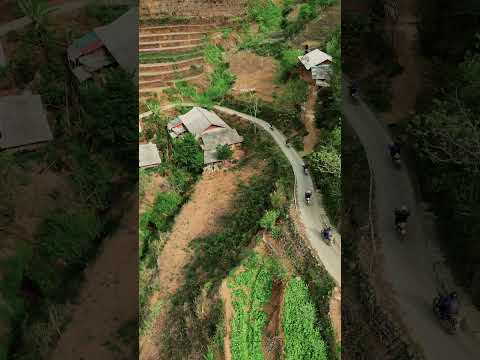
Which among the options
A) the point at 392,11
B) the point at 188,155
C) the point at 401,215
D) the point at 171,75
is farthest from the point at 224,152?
the point at 392,11

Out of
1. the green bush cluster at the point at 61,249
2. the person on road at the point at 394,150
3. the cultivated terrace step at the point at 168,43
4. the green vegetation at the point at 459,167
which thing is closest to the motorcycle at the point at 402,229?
the green vegetation at the point at 459,167

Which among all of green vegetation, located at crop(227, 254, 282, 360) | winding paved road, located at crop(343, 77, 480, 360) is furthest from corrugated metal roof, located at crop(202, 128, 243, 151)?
winding paved road, located at crop(343, 77, 480, 360)

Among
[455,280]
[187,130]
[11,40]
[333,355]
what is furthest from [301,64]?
[11,40]

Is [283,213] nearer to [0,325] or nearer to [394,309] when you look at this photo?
[394,309]

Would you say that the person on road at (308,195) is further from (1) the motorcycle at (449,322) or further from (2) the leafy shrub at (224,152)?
(1) the motorcycle at (449,322)

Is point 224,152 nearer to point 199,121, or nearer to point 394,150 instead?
point 199,121

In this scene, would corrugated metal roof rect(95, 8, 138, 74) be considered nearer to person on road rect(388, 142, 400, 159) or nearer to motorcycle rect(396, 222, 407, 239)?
person on road rect(388, 142, 400, 159)
